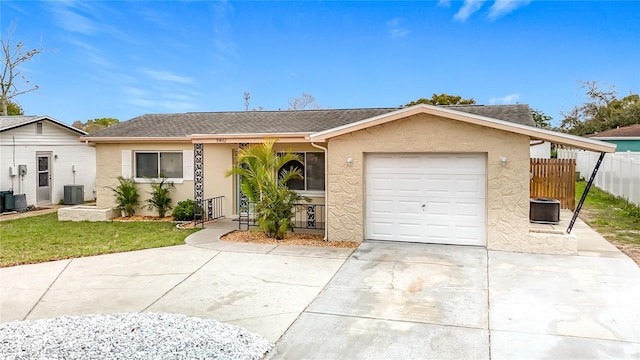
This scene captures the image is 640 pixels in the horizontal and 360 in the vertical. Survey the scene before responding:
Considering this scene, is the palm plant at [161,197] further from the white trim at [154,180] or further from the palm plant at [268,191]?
the palm plant at [268,191]

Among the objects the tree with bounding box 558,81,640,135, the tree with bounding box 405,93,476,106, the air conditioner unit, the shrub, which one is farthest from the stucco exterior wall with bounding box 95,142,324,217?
the tree with bounding box 558,81,640,135

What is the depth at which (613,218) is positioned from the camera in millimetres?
13062

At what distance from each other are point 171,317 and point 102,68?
24828 millimetres

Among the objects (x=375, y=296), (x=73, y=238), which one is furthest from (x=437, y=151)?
(x=73, y=238)

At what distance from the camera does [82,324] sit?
5023 millimetres

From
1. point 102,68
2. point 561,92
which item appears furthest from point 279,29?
point 561,92

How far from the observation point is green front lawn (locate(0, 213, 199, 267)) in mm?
9078

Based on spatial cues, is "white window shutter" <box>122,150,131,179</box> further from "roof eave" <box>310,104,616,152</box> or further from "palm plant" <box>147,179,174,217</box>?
"roof eave" <box>310,104,616,152</box>

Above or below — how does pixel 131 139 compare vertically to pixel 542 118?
below

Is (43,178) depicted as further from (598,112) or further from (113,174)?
(598,112)

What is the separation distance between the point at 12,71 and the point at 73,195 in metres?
19.1

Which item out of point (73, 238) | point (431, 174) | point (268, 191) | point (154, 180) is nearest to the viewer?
point (431, 174)

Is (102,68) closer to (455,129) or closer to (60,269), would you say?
(60,269)

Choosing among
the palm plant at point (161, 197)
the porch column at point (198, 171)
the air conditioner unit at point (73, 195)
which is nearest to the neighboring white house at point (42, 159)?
→ the air conditioner unit at point (73, 195)
